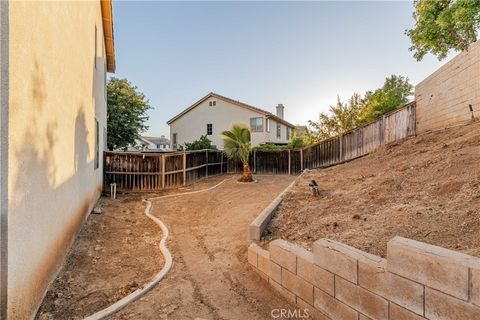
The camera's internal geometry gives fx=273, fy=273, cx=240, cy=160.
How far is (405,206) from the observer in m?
4.24

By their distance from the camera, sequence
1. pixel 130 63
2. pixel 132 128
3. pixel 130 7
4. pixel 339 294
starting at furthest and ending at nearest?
pixel 132 128 → pixel 130 63 → pixel 130 7 → pixel 339 294

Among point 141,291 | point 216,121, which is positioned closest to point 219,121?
point 216,121

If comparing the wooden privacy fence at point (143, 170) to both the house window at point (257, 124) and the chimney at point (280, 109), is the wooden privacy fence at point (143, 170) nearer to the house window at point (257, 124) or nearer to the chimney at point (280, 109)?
the house window at point (257, 124)

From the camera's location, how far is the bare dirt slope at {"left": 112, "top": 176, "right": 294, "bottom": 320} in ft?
10.7

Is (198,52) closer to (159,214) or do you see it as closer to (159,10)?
(159,10)

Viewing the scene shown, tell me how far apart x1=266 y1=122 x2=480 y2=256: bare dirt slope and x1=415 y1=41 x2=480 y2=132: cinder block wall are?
1103mm

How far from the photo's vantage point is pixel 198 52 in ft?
59.1

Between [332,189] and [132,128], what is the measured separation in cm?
1891

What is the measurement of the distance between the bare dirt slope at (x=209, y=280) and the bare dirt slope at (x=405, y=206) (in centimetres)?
88

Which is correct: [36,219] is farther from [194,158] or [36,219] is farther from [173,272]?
[194,158]

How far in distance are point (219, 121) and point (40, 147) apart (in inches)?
911

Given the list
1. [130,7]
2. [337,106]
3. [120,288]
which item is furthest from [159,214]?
[337,106]

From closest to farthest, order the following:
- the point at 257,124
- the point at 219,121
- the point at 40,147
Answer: the point at 40,147 < the point at 257,124 < the point at 219,121

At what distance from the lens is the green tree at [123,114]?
21.1m
